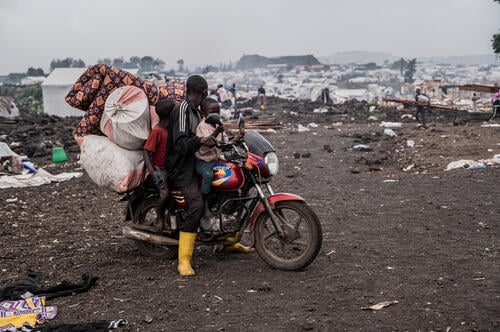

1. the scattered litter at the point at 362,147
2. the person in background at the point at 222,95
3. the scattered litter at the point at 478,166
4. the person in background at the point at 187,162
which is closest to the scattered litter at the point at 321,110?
the person in background at the point at 222,95

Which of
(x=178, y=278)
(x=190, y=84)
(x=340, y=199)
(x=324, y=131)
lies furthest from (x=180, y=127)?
(x=324, y=131)

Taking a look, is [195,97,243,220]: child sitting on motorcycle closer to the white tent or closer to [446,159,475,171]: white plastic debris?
[446,159,475,171]: white plastic debris

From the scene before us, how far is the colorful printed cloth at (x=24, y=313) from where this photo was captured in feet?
13.3

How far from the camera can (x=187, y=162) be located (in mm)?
5133

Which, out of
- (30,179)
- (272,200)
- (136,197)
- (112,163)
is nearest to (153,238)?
(136,197)

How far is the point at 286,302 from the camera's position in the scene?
4297 mm

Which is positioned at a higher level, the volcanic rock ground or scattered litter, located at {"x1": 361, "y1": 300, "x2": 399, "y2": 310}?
scattered litter, located at {"x1": 361, "y1": 300, "x2": 399, "y2": 310}

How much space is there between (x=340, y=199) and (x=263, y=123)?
1473 cm

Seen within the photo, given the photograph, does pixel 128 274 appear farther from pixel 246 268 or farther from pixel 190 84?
pixel 190 84

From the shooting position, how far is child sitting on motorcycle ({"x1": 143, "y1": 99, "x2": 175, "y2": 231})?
5215 mm

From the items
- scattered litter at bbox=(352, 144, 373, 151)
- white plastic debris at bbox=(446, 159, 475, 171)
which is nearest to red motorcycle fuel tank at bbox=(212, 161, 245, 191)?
white plastic debris at bbox=(446, 159, 475, 171)

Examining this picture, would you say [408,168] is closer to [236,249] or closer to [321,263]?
[236,249]

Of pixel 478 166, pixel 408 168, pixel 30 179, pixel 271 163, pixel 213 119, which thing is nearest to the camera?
pixel 213 119

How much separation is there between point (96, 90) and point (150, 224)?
4.77 ft
